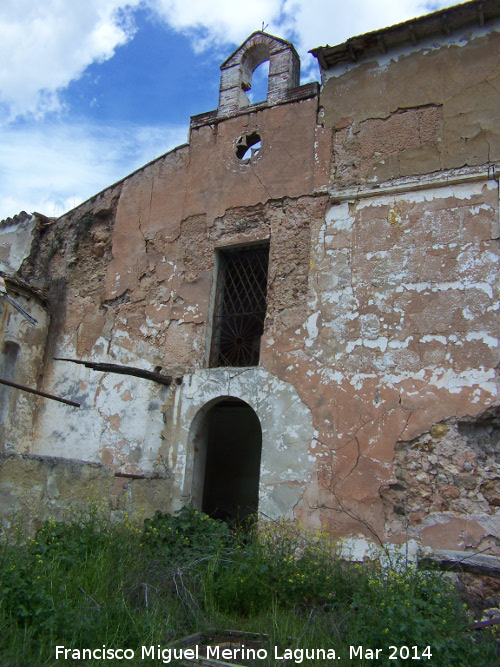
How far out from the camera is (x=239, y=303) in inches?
320

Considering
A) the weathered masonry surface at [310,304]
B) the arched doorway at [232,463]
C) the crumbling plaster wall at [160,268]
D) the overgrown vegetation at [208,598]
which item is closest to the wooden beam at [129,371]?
the weathered masonry surface at [310,304]

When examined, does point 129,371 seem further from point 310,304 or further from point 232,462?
point 232,462

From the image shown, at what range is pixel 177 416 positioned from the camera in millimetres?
7543

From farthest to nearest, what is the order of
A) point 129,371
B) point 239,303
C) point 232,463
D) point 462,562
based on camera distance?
point 232,463 → point 239,303 → point 129,371 → point 462,562

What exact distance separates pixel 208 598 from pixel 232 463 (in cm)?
598

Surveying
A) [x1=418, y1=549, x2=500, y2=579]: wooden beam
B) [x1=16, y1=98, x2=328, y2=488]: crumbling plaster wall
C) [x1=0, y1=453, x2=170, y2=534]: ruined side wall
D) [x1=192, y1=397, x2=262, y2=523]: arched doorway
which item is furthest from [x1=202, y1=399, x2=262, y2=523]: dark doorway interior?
[x1=418, y1=549, x2=500, y2=579]: wooden beam

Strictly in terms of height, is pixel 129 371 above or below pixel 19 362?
below

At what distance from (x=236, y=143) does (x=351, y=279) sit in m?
3.01

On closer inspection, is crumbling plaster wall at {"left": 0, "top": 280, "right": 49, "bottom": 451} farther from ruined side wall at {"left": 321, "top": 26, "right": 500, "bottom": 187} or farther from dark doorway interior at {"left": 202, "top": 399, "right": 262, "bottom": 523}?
ruined side wall at {"left": 321, "top": 26, "right": 500, "bottom": 187}

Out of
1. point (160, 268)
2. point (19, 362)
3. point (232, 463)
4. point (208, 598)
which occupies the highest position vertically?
point (160, 268)

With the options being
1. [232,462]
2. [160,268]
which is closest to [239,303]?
[160,268]

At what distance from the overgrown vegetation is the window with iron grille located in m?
2.47

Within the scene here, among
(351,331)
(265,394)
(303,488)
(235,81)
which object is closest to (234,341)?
(265,394)

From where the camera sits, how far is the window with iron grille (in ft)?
25.8
